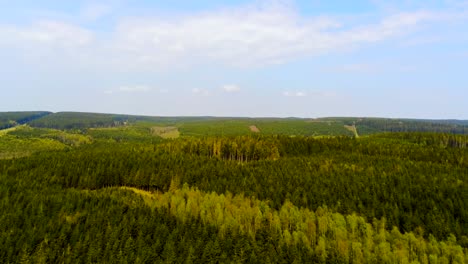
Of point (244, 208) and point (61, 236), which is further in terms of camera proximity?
point (244, 208)

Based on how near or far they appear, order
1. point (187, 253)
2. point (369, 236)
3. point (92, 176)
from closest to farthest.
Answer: point (187, 253) → point (369, 236) → point (92, 176)

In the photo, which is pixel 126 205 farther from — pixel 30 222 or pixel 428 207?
pixel 428 207

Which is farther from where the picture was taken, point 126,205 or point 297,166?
point 297,166

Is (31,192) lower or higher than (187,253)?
higher

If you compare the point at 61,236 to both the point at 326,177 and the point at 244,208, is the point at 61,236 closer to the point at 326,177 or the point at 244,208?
the point at 244,208

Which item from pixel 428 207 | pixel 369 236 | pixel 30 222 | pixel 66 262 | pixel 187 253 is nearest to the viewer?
pixel 66 262

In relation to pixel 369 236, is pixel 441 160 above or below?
above

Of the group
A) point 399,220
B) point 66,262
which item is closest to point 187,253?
point 66,262

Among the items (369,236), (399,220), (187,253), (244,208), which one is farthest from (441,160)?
(187,253)

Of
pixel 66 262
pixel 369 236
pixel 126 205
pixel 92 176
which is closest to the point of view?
pixel 66 262
